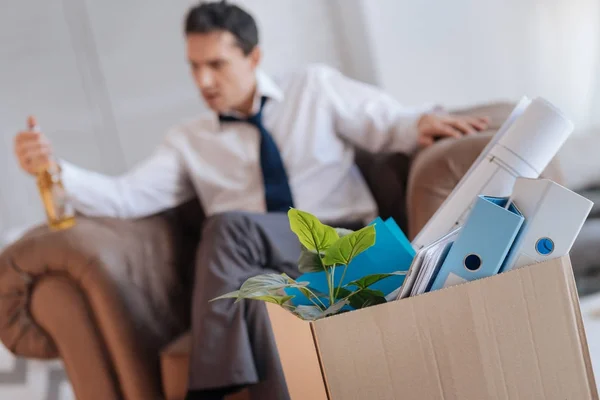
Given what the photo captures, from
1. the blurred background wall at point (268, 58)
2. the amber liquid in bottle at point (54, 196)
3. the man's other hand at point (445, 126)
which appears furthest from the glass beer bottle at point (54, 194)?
the blurred background wall at point (268, 58)

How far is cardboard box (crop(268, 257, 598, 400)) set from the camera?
69 cm

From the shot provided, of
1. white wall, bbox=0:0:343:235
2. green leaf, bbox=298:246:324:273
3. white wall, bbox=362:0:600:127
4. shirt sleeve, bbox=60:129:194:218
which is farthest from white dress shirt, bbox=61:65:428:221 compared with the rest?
white wall, bbox=0:0:343:235

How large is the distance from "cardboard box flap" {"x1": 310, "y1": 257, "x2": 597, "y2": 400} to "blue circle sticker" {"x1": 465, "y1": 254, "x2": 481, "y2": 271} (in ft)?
0.15

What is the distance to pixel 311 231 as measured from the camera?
75 centimetres

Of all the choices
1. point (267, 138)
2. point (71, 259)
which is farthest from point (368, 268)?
point (267, 138)

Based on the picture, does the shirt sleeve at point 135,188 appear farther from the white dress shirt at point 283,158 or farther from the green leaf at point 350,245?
the green leaf at point 350,245

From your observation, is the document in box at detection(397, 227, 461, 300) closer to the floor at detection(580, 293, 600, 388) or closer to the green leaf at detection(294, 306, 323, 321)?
the green leaf at detection(294, 306, 323, 321)

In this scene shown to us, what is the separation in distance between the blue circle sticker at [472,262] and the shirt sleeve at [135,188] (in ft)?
4.11

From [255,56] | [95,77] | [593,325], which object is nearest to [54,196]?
[255,56]

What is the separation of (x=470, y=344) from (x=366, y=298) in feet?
0.42

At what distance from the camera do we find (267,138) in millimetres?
1888

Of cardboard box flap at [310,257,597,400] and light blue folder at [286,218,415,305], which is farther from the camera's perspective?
light blue folder at [286,218,415,305]

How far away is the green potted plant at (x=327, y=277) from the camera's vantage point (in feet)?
2.41

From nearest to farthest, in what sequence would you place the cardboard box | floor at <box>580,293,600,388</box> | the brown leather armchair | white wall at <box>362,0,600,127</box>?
the cardboard box → floor at <box>580,293,600,388</box> → the brown leather armchair → white wall at <box>362,0,600,127</box>
